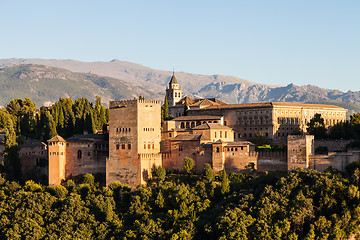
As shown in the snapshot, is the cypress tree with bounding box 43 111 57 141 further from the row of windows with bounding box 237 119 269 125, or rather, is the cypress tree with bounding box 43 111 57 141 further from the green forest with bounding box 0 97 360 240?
the row of windows with bounding box 237 119 269 125

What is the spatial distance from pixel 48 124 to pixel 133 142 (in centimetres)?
1653

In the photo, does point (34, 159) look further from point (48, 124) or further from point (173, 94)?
point (173, 94)

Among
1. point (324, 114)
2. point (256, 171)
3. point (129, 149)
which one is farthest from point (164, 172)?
point (324, 114)

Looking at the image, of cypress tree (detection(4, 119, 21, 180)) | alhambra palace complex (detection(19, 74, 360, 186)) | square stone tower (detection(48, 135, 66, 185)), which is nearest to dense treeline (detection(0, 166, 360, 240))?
alhambra palace complex (detection(19, 74, 360, 186))

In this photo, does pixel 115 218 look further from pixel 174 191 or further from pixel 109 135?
pixel 109 135

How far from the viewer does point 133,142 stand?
63.0 meters

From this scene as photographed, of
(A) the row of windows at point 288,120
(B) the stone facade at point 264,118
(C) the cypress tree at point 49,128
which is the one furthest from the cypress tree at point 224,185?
(C) the cypress tree at point 49,128

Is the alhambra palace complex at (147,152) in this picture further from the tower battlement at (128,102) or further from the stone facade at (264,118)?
the stone facade at (264,118)

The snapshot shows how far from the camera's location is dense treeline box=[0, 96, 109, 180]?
6894 cm

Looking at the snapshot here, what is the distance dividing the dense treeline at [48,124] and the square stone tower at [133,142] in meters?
10.4

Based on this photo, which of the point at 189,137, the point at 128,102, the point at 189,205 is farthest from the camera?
the point at 128,102

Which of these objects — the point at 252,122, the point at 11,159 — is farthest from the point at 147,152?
the point at 252,122

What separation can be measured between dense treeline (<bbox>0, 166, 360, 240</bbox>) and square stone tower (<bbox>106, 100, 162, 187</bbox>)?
153 centimetres

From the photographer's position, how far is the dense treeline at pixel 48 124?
226ft
